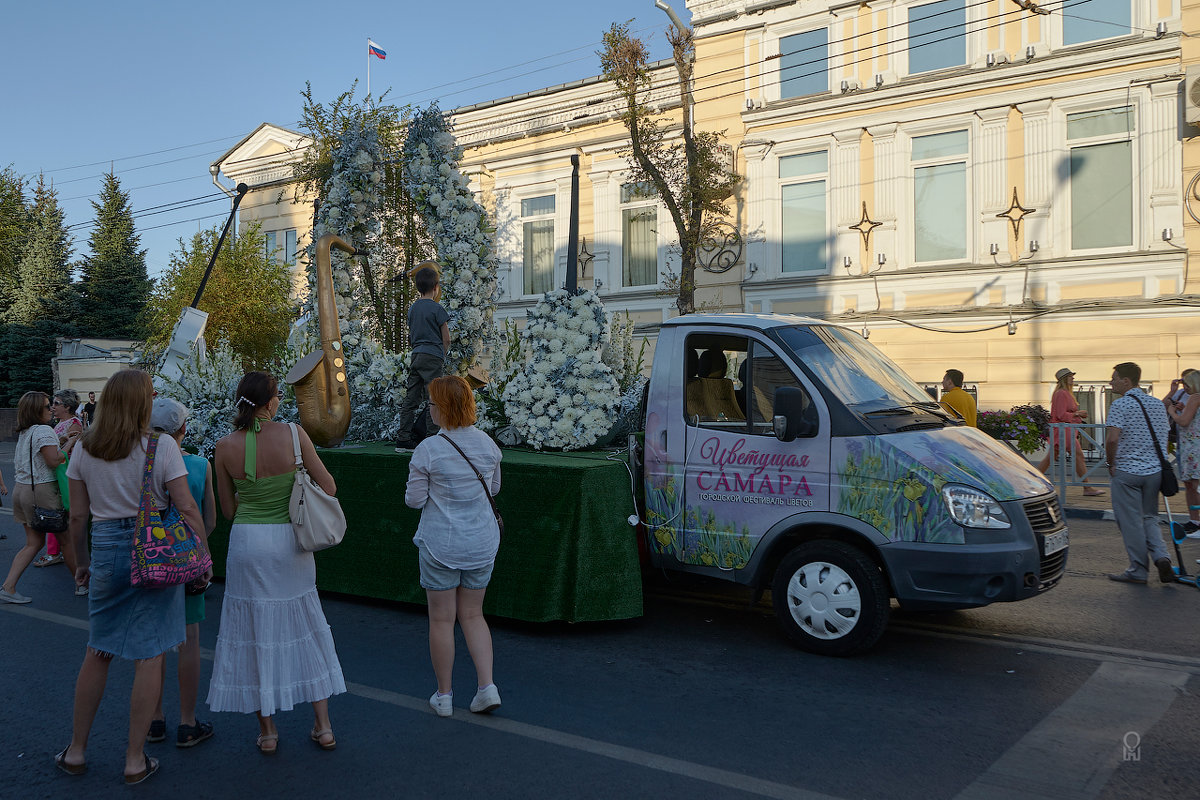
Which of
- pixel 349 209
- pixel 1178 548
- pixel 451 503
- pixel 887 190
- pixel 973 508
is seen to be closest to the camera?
pixel 451 503

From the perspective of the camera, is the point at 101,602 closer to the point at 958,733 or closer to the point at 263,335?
the point at 958,733

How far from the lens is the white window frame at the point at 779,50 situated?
18.7m

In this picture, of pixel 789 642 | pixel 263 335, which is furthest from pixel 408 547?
pixel 263 335

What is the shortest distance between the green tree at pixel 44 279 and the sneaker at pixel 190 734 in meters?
34.8

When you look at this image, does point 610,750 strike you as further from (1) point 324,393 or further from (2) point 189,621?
(1) point 324,393

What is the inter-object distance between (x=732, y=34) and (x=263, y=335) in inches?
567

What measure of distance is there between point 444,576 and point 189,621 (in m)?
1.28

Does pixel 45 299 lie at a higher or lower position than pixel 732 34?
lower

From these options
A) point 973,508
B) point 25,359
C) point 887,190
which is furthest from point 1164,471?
point 25,359

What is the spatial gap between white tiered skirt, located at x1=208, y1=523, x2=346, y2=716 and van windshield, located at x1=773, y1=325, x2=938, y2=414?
3420 mm

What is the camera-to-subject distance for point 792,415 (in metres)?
5.55

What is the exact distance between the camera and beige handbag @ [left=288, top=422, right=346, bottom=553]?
4.28 meters

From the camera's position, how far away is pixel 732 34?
19.9 m

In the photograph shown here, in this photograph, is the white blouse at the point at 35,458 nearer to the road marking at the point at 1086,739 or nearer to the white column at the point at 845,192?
the road marking at the point at 1086,739
